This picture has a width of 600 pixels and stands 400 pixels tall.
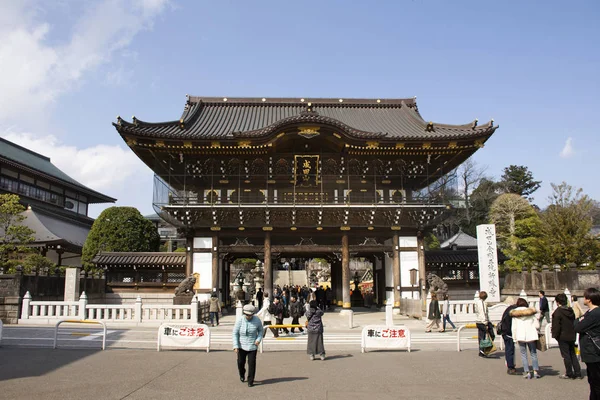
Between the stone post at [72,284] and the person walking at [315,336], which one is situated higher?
the stone post at [72,284]

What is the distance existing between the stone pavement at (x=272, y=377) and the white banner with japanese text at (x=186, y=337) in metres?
0.30

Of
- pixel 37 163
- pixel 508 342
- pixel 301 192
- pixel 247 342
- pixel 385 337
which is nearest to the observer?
pixel 247 342

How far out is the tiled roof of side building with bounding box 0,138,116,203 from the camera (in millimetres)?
37069

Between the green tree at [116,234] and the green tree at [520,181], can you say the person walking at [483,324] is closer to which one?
the green tree at [116,234]

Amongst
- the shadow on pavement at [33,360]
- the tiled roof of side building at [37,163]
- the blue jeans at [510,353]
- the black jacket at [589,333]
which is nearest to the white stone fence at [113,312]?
the shadow on pavement at [33,360]

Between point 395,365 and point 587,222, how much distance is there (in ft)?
74.2

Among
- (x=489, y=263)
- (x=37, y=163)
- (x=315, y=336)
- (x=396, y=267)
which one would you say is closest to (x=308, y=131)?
(x=396, y=267)

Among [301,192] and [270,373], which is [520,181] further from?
[270,373]

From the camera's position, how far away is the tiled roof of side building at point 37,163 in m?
37.1

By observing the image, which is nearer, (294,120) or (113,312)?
(113,312)

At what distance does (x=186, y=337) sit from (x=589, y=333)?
367 inches

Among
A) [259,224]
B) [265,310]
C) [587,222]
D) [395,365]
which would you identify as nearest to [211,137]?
[259,224]

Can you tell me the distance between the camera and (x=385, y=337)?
40.4 feet

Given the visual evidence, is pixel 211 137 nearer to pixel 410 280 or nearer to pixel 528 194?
pixel 410 280
